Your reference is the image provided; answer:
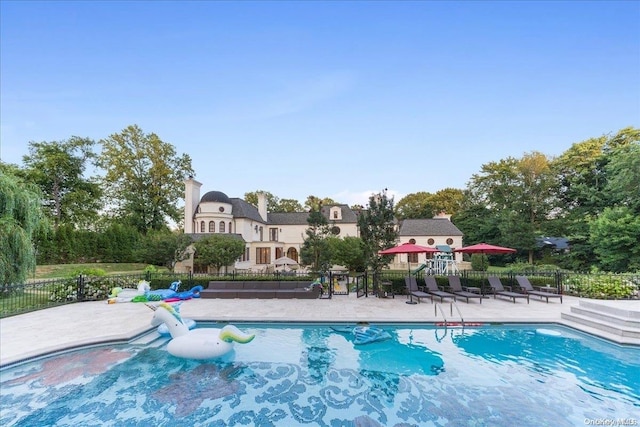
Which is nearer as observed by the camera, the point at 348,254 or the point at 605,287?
the point at 605,287

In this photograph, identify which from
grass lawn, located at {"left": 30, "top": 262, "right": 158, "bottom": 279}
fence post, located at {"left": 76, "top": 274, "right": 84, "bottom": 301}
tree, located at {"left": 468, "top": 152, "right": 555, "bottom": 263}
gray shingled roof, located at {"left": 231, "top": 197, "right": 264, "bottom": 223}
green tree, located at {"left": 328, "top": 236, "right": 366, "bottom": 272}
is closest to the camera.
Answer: fence post, located at {"left": 76, "top": 274, "right": 84, "bottom": 301}

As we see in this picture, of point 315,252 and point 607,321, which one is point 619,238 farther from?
point 315,252

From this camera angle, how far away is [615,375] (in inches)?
233

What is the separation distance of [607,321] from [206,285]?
15.5 metres

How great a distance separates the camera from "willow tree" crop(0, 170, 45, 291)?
34.3 feet

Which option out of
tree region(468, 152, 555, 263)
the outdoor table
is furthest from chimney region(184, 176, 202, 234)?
tree region(468, 152, 555, 263)

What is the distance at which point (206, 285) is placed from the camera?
49.4 ft

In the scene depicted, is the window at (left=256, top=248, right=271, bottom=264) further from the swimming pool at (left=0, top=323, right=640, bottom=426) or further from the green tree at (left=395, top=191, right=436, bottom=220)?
the swimming pool at (left=0, top=323, right=640, bottom=426)

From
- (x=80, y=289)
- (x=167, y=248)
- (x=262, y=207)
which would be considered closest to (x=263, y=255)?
(x=262, y=207)

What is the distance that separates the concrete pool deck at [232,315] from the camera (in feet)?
24.4

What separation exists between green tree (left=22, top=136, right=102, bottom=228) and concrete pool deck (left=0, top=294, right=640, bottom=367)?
86.1 ft

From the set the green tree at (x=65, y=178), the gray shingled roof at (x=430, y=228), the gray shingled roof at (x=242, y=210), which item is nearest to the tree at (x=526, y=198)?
the gray shingled roof at (x=430, y=228)

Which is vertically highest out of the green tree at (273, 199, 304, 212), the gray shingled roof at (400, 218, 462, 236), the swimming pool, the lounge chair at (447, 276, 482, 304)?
the green tree at (273, 199, 304, 212)

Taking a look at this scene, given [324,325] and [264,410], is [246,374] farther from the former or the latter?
[324,325]
